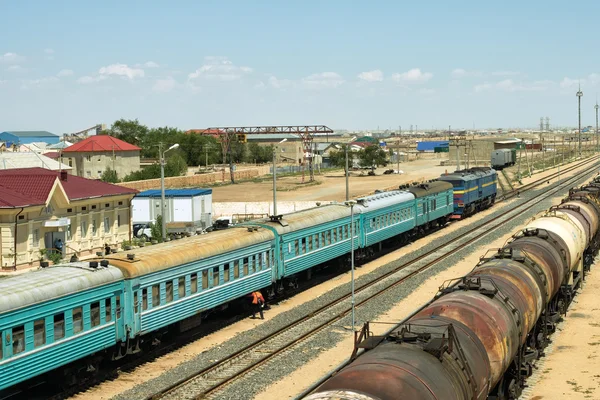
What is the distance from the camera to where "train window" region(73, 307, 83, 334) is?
1950 centimetres

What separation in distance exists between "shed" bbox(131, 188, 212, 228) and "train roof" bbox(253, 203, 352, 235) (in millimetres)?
21021

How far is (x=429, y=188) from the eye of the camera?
53.0 m

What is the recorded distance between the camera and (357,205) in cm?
4031

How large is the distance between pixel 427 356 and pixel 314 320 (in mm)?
16716

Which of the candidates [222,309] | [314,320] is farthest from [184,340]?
[314,320]

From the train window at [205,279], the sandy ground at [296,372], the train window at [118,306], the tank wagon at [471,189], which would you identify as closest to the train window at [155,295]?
the train window at [118,306]

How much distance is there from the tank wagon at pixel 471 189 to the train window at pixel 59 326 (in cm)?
4439

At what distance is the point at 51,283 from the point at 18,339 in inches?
71.6

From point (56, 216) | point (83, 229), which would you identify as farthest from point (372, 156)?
point (56, 216)

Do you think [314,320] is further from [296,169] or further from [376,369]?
[296,169]

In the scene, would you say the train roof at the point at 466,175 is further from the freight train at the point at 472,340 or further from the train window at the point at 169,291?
the train window at the point at 169,291

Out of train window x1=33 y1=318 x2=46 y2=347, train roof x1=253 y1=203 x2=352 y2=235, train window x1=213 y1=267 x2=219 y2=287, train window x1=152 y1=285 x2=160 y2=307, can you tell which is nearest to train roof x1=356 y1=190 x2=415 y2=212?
train roof x1=253 y1=203 x2=352 y2=235

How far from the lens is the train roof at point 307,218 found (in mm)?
31516

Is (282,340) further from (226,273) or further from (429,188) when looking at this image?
(429,188)
